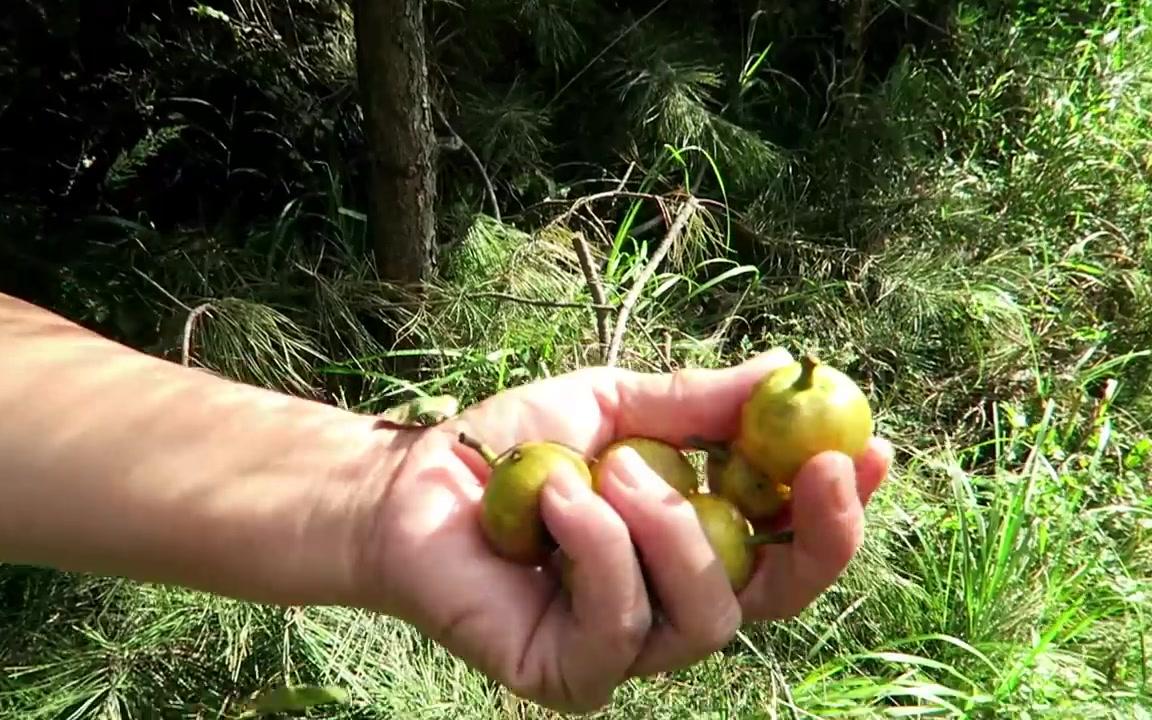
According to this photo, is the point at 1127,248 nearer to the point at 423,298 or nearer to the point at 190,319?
the point at 423,298

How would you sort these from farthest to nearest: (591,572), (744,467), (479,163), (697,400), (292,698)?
(479,163) < (292,698) < (697,400) < (744,467) < (591,572)

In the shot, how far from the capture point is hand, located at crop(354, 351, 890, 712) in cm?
127

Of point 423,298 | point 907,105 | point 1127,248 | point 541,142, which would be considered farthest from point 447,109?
point 1127,248

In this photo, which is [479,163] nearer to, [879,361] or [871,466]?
[879,361]

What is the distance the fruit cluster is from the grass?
911mm

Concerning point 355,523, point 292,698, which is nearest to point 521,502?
point 355,523

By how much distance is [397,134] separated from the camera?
2715 mm

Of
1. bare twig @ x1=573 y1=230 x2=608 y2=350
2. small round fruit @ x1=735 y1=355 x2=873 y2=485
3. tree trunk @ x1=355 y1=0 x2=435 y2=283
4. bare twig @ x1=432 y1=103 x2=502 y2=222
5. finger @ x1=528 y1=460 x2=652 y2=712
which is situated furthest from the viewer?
bare twig @ x1=432 y1=103 x2=502 y2=222

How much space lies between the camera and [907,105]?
4.05m

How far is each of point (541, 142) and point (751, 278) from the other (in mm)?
903

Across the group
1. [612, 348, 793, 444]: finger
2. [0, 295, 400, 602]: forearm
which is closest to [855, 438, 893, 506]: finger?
[612, 348, 793, 444]: finger

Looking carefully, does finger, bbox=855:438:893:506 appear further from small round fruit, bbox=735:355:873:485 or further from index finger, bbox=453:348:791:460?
index finger, bbox=453:348:791:460

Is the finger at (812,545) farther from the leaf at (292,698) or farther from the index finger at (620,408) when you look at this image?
the leaf at (292,698)

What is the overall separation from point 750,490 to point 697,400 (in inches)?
7.5
